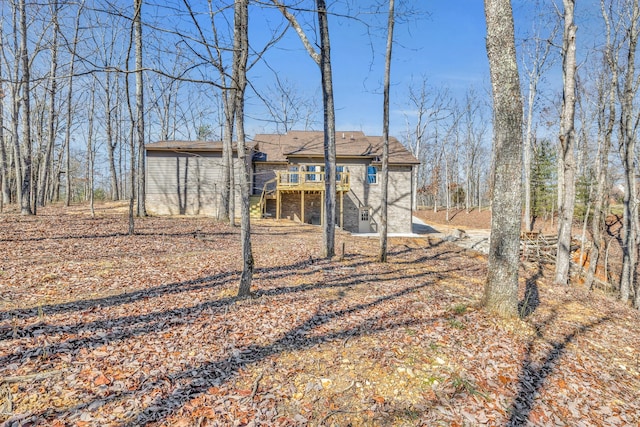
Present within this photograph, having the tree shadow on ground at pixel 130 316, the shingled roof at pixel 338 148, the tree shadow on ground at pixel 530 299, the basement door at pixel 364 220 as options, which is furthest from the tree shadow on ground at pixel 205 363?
the shingled roof at pixel 338 148

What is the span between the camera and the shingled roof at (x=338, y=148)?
19141 mm

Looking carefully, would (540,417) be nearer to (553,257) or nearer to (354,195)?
(553,257)

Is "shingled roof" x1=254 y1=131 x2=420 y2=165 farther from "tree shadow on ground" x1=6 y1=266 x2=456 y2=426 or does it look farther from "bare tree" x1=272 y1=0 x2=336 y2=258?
"tree shadow on ground" x1=6 y1=266 x2=456 y2=426

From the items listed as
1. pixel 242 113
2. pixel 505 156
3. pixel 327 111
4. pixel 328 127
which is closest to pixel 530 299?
pixel 505 156

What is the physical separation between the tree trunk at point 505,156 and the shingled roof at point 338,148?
556 inches

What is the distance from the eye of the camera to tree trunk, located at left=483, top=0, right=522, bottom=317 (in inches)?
183

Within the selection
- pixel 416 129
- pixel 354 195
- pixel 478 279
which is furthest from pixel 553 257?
pixel 416 129

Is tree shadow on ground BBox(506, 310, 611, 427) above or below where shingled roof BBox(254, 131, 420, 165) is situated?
below

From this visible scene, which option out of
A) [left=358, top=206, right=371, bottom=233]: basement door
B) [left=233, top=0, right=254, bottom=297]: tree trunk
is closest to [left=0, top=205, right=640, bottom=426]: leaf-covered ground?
[left=233, top=0, right=254, bottom=297]: tree trunk

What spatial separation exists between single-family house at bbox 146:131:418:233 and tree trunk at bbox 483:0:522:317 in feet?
42.9

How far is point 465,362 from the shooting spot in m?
3.64

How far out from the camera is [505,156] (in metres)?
4.67

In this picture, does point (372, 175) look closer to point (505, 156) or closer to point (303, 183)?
point (303, 183)

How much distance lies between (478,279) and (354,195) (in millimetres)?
12550
